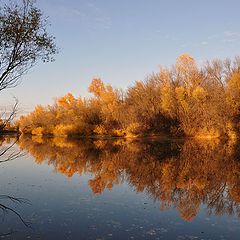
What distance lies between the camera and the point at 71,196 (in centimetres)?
1131

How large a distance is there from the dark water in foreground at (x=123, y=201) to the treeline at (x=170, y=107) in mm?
26010

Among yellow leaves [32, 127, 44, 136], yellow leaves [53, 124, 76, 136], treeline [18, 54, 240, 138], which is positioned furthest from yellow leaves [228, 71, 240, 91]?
yellow leaves [32, 127, 44, 136]

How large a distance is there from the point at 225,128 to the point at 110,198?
116 ft

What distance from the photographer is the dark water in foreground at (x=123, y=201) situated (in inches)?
297

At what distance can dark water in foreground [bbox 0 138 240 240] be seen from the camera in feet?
24.8

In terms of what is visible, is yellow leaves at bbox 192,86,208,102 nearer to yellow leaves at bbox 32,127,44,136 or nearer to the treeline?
the treeline

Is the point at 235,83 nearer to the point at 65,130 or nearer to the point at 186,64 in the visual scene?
the point at 186,64

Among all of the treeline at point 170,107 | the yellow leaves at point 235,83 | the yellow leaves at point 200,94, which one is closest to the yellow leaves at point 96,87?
the treeline at point 170,107

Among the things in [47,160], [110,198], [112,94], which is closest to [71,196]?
[110,198]

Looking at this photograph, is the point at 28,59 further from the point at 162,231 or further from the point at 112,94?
the point at 112,94

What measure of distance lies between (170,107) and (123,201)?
3794 centimetres

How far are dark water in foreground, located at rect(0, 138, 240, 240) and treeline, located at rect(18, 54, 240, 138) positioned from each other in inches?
1024

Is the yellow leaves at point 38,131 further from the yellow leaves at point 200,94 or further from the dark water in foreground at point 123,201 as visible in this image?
the dark water in foreground at point 123,201

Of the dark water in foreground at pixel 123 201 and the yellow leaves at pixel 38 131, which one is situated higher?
the yellow leaves at pixel 38 131
